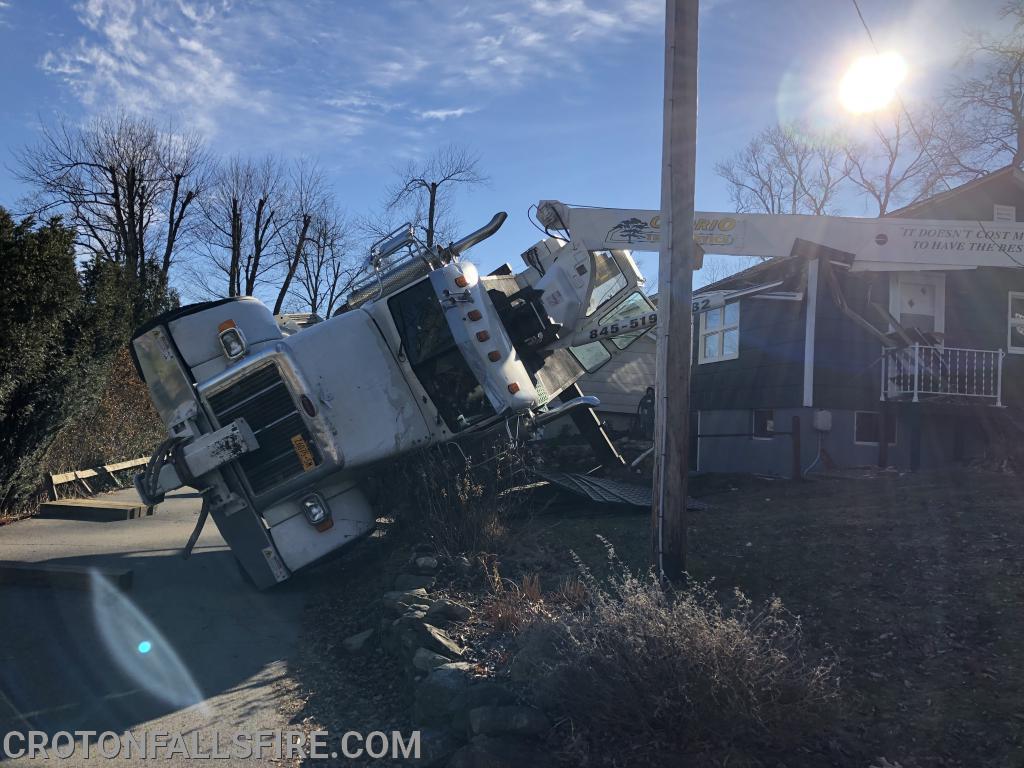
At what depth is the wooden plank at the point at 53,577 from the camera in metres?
6.97

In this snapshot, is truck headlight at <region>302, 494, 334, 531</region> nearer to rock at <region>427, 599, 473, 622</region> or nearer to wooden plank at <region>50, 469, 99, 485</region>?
rock at <region>427, 599, 473, 622</region>

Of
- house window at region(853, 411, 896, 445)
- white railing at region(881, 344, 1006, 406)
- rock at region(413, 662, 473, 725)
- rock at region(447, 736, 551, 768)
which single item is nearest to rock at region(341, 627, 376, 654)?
rock at region(413, 662, 473, 725)

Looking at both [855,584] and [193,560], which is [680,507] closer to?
[855,584]

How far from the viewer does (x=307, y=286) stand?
3688 centimetres

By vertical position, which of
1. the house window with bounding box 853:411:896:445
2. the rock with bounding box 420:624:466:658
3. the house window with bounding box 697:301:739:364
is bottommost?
the rock with bounding box 420:624:466:658

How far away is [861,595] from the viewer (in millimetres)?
5754

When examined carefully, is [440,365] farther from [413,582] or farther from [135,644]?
[135,644]

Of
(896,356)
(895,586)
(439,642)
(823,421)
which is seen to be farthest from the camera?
(823,421)

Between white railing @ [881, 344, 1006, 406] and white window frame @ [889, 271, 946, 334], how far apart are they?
775mm

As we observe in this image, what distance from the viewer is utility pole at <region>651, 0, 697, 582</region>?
618cm

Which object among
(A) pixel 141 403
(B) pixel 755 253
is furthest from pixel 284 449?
(A) pixel 141 403

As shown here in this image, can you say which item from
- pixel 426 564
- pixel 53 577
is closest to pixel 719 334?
pixel 426 564

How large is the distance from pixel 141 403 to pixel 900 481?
550 inches

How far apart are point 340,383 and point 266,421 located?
2.64 ft
